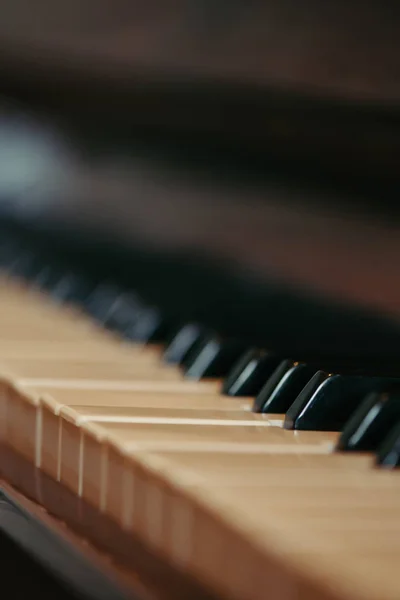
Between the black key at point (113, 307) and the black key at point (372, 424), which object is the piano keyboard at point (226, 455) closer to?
the black key at point (372, 424)

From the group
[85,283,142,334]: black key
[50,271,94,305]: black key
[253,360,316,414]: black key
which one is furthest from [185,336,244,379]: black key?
[50,271,94,305]: black key

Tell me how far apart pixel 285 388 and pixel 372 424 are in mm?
134

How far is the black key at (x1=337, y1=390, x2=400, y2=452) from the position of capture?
78cm

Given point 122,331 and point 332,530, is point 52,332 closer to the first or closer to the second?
point 122,331

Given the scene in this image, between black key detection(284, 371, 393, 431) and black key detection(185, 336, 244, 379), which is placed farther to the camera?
black key detection(185, 336, 244, 379)

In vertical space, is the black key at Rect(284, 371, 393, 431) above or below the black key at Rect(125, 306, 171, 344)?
above

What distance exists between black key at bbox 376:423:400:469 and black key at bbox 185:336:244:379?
1.03 ft

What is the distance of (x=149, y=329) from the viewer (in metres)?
1.29

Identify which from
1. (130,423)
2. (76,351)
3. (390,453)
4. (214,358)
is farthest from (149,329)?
(390,453)

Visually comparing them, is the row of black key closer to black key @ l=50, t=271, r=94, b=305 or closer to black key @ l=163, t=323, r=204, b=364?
black key @ l=163, t=323, r=204, b=364

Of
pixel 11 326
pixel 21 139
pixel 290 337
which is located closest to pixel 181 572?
pixel 290 337

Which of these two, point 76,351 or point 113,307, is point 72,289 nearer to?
point 113,307

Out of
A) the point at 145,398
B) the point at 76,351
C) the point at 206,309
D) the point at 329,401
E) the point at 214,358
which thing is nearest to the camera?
the point at 329,401

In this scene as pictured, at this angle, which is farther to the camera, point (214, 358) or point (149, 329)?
point (149, 329)
